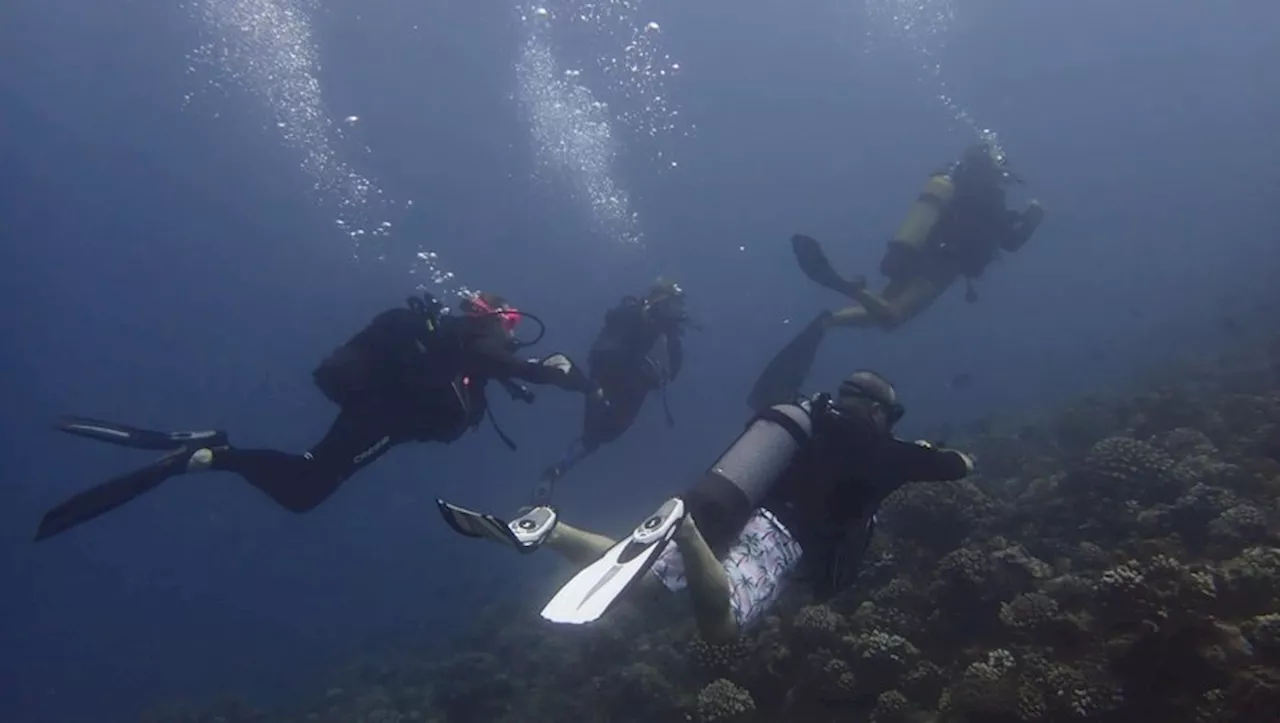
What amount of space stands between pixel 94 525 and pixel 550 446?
185 feet

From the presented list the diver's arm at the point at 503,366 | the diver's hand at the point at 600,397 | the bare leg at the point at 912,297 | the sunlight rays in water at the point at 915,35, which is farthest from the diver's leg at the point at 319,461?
the sunlight rays in water at the point at 915,35

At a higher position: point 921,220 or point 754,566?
point 921,220

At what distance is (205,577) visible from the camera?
5606 cm

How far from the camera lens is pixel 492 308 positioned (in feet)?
27.1

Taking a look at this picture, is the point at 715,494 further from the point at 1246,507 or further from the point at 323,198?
the point at 323,198

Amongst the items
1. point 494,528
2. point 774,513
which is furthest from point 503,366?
point 494,528

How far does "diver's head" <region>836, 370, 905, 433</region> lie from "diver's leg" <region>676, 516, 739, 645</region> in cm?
132

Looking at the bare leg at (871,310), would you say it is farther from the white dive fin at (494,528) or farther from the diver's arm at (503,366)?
the white dive fin at (494,528)

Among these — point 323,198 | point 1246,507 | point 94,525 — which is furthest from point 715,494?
point 323,198

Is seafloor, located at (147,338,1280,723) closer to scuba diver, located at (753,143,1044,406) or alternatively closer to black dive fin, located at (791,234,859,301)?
scuba diver, located at (753,143,1044,406)

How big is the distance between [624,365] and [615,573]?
313 inches

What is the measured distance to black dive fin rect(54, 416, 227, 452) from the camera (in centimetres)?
793

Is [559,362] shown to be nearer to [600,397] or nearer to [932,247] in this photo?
[600,397]

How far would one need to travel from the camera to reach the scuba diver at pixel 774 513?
15.3ft
